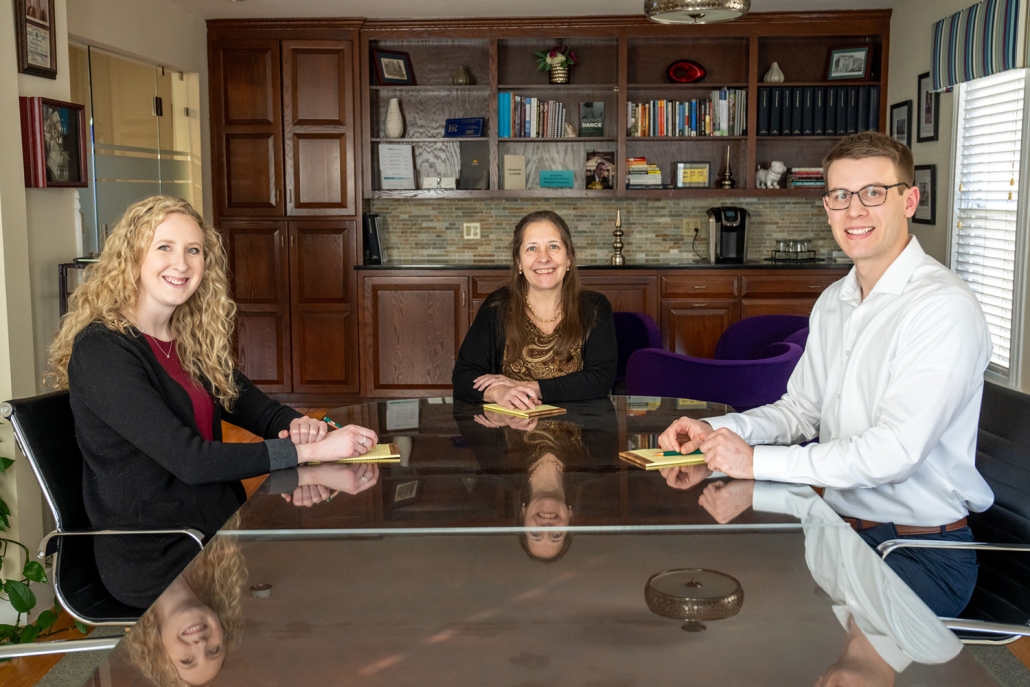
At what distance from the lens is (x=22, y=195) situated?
10.9 feet

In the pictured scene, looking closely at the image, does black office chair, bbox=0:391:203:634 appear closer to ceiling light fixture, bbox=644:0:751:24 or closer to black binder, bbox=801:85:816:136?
ceiling light fixture, bbox=644:0:751:24

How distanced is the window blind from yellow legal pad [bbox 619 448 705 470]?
3354mm

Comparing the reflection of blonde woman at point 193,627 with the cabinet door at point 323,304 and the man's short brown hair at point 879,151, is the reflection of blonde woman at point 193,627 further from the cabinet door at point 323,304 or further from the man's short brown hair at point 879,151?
the cabinet door at point 323,304

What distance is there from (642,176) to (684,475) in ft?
16.6

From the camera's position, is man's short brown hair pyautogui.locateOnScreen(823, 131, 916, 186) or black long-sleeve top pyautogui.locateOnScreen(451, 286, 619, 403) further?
black long-sleeve top pyautogui.locateOnScreen(451, 286, 619, 403)

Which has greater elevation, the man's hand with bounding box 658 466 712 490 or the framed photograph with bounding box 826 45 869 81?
the framed photograph with bounding box 826 45 869 81

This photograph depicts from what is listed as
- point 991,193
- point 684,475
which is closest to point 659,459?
point 684,475

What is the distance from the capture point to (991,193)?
4.92m

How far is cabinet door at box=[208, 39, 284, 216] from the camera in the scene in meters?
6.57

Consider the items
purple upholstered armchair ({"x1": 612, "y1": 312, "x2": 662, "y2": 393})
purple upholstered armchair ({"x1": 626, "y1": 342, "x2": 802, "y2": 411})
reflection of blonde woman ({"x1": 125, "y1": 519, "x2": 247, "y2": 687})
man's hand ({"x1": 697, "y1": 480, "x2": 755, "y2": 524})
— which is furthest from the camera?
purple upholstered armchair ({"x1": 612, "y1": 312, "x2": 662, "y2": 393})

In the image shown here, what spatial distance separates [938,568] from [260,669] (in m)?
1.40

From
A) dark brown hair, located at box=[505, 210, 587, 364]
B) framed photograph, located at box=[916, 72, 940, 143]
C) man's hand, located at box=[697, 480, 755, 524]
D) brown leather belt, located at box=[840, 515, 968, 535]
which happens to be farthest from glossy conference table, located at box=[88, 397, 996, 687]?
framed photograph, located at box=[916, 72, 940, 143]

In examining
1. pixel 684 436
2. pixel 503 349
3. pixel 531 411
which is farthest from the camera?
pixel 503 349

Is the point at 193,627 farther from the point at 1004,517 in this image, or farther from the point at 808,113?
the point at 808,113
